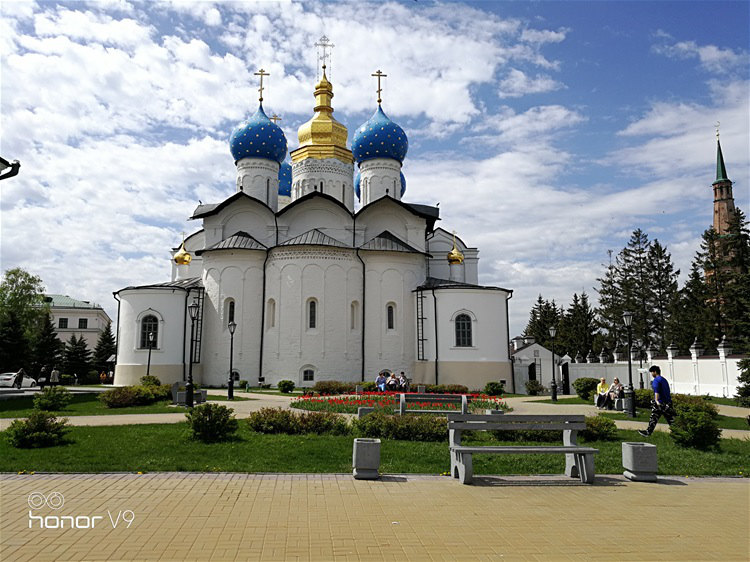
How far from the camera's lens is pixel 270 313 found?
30.1 metres

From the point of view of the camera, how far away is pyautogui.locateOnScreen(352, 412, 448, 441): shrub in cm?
1147

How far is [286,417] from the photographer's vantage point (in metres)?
12.0

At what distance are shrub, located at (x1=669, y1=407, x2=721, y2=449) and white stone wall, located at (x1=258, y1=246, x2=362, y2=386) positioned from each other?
784 inches

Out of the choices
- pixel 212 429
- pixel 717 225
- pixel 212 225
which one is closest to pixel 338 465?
pixel 212 429

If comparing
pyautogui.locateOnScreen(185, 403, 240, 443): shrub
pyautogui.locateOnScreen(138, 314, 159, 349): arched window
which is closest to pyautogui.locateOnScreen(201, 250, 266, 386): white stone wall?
pyautogui.locateOnScreen(138, 314, 159, 349): arched window

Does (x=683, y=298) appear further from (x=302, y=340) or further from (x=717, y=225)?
(x=302, y=340)

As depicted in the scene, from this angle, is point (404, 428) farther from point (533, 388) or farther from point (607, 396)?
point (533, 388)

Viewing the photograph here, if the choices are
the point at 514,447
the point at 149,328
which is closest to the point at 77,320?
the point at 149,328

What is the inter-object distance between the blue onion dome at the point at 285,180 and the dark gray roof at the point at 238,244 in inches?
458

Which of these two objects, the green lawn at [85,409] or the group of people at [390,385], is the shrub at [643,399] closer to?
the group of people at [390,385]

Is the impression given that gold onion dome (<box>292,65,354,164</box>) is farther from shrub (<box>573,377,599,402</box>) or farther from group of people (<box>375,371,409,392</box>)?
shrub (<box>573,377,599,402</box>)

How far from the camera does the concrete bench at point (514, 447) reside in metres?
8.09

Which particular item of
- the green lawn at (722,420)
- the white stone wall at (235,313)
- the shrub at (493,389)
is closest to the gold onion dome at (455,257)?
the shrub at (493,389)

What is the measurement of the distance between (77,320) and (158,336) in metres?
39.5
